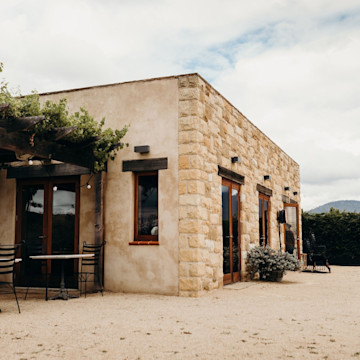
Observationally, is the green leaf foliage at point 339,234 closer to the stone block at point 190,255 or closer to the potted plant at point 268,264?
the potted plant at point 268,264

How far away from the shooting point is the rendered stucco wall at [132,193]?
314 inches

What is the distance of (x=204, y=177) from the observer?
27.1 feet

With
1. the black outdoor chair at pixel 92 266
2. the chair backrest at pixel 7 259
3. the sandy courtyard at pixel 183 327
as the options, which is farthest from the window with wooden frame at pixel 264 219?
the chair backrest at pixel 7 259

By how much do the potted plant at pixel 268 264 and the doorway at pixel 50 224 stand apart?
3965 millimetres

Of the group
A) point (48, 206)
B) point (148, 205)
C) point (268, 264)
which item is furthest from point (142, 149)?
point (268, 264)

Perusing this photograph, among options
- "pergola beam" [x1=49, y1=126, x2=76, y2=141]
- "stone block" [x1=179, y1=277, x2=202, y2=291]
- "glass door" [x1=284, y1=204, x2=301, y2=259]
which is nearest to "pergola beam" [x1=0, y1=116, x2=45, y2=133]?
"pergola beam" [x1=49, y1=126, x2=76, y2=141]

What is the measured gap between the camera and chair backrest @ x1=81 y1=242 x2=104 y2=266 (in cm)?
792

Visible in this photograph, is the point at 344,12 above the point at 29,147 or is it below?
above

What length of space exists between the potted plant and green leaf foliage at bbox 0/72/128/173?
4.04m

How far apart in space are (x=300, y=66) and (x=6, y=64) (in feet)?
18.4

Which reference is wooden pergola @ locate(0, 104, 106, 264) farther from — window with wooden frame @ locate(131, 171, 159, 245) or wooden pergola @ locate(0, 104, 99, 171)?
window with wooden frame @ locate(131, 171, 159, 245)

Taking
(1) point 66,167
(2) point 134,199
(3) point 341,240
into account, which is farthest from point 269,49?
(3) point 341,240

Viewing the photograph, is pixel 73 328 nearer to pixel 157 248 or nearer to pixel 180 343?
pixel 180 343

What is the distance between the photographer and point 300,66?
925 cm
